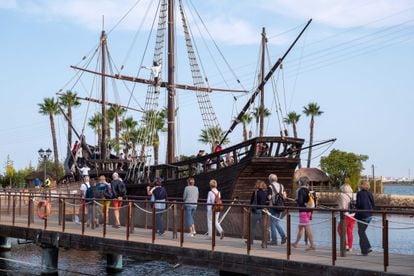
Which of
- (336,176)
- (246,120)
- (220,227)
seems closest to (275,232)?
(220,227)

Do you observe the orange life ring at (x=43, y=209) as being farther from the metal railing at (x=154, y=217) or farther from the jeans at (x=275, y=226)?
the jeans at (x=275, y=226)

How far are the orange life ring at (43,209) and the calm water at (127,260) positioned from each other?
2216mm

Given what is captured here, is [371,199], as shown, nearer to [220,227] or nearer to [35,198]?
[220,227]

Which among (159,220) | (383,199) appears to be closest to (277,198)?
(159,220)

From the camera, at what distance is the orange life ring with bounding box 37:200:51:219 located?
2148 cm

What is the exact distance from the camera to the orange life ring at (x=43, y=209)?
2148 cm

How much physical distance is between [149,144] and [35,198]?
14.1 metres

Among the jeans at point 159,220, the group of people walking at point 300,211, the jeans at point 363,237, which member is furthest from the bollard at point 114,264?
the jeans at point 363,237

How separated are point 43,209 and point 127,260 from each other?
19.6 ft

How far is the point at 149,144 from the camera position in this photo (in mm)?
38406

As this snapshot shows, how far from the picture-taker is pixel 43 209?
2181cm

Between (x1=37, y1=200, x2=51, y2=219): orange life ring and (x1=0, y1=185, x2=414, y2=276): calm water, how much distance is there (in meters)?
2.22

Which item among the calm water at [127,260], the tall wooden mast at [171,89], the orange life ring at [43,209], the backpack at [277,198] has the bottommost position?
the calm water at [127,260]

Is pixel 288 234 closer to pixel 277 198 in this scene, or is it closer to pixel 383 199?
pixel 277 198
